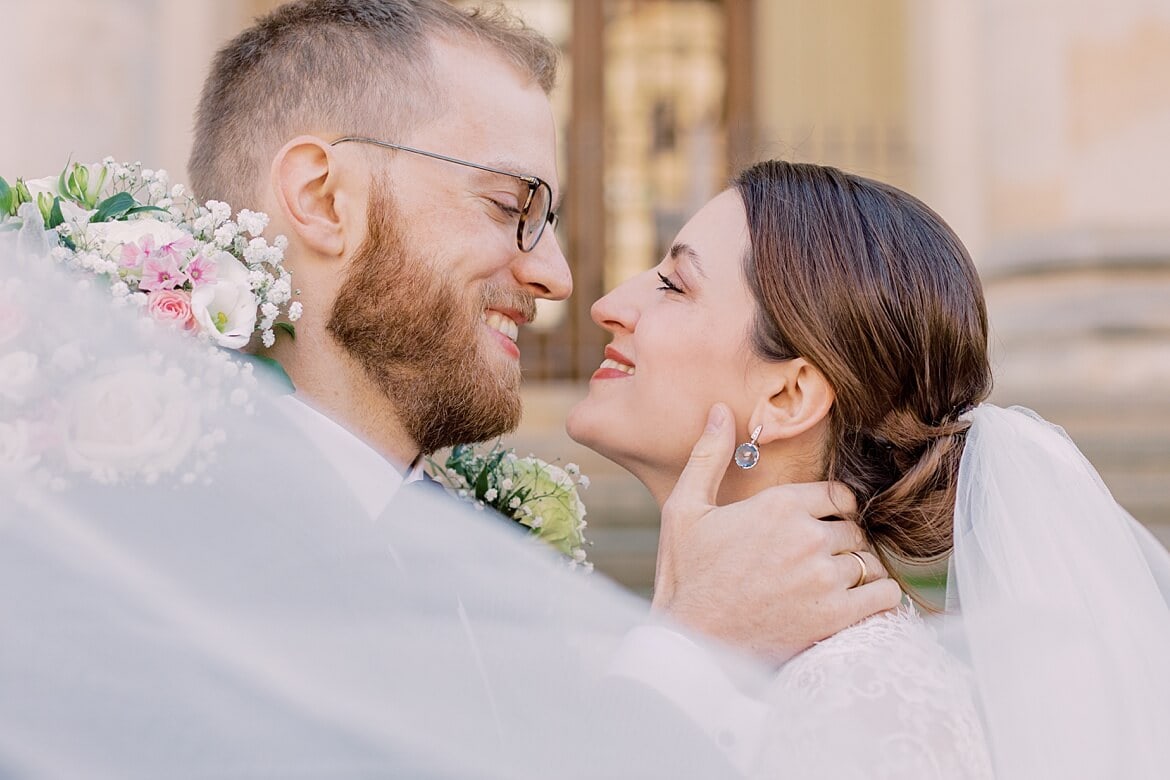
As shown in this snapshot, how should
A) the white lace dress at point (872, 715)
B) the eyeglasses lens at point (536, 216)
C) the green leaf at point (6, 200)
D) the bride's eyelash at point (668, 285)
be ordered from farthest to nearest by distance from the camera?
the eyeglasses lens at point (536, 216)
the bride's eyelash at point (668, 285)
the green leaf at point (6, 200)
the white lace dress at point (872, 715)

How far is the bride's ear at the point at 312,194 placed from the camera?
2.79 meters

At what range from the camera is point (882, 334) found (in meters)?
2.63

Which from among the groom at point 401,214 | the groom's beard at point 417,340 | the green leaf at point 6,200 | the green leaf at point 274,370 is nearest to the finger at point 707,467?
the groom at point 401,214

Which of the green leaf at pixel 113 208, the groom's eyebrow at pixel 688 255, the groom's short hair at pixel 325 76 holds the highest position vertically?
the groom's short hair at pixel 325 76

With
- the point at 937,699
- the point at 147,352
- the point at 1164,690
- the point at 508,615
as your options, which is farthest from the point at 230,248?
the point at 1164,690

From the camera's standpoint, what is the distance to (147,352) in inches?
82.4

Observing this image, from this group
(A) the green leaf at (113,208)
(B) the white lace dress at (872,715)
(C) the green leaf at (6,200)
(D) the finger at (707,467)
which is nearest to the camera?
(B) the white lace dress at (872,715)

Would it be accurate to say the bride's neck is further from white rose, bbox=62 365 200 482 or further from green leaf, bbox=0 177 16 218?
green leaf, bbox=0 177 16 218

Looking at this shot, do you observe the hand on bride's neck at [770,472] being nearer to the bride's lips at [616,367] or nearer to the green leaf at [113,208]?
the bride's lips at [616,367]

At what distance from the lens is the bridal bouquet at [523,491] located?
310 centimetres

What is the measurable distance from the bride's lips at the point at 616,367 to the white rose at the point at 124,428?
115cm

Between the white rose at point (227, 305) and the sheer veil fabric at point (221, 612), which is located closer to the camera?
the sheer veil fabric at point (221, 612)

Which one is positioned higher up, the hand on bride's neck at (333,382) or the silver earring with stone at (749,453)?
the hand on bride's neck at (333,382)

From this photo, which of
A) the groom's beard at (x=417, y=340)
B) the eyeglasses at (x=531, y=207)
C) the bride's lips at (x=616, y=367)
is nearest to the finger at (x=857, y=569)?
the bride's lips at (x=616, y=367)
